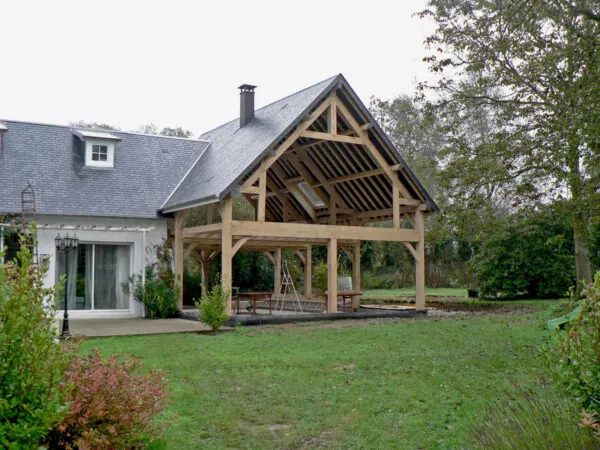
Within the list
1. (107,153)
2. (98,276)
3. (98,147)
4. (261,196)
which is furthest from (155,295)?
(98,147)

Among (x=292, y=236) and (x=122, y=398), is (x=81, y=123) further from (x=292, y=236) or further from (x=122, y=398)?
(x=122, y=398)

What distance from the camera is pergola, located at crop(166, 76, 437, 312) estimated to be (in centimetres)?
1499

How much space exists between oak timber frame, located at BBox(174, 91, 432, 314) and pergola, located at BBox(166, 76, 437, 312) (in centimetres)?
3

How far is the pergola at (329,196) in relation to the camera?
590 inches

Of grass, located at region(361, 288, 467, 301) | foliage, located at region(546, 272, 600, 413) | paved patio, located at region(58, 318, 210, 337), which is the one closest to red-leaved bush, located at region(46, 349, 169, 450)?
foliage, located at region(546, 272, 600, 413)

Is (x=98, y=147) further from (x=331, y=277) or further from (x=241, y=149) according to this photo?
(x=331, y=277)

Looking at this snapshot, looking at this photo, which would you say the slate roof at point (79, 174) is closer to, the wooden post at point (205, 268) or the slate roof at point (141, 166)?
the slate roof at point (141, 166)

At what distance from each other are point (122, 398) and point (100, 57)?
67.7 ft

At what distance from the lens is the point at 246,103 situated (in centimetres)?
1938

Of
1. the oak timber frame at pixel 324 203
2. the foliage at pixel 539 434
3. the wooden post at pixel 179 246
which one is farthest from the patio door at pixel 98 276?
the foliage at pixel 539 434

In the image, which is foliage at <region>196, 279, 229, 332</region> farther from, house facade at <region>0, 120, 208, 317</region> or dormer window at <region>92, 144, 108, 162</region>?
dormer window at <region>92, 144, 108, 162</region>

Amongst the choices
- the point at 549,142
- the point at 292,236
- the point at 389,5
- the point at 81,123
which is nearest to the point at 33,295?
the point at 389,5

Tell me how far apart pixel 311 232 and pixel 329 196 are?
439cm

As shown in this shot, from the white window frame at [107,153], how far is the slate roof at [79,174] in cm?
19
